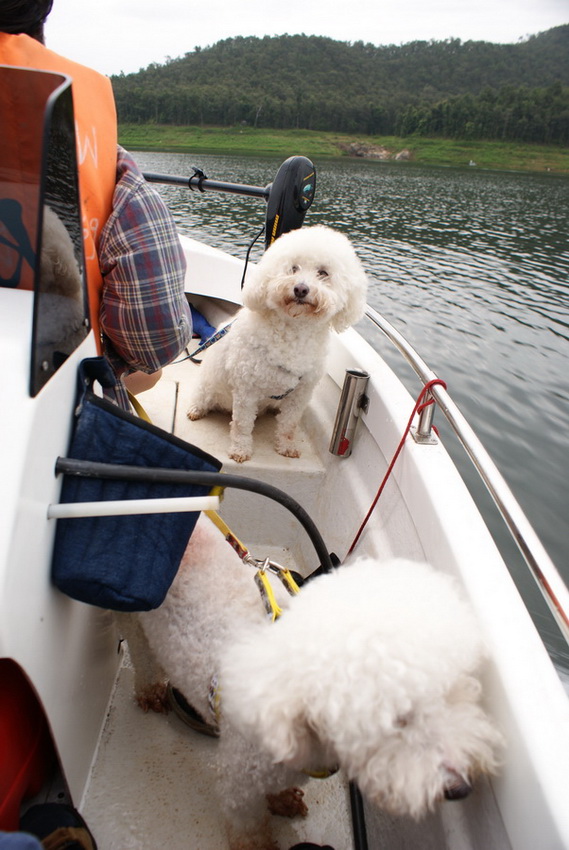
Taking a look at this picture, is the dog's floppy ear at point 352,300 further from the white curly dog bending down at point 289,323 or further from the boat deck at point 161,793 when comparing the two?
the boat deck at point 161,793

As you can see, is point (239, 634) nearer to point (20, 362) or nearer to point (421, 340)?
point (20, 362)

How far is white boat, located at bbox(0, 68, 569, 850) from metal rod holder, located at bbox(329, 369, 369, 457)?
2 centimetres

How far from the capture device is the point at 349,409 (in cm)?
184

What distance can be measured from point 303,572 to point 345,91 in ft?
220

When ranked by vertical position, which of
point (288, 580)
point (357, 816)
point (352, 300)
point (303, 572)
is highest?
point (352, 300)

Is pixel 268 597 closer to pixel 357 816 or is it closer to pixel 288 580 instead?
pixel 288 580

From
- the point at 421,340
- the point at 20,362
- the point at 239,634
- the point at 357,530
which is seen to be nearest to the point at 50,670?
the point at 239,634

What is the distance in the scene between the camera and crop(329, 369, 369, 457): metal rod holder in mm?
1797

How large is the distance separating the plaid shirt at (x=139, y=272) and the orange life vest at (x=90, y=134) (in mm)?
25

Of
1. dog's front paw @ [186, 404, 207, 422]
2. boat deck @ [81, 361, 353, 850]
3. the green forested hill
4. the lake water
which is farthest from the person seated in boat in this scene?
the green forested hill

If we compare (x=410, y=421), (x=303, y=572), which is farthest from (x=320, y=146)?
(x=410, y=421)

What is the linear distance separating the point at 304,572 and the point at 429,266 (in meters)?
9.33

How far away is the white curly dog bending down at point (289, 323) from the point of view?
1.96 m

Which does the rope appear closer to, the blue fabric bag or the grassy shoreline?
the blue fabric bag
